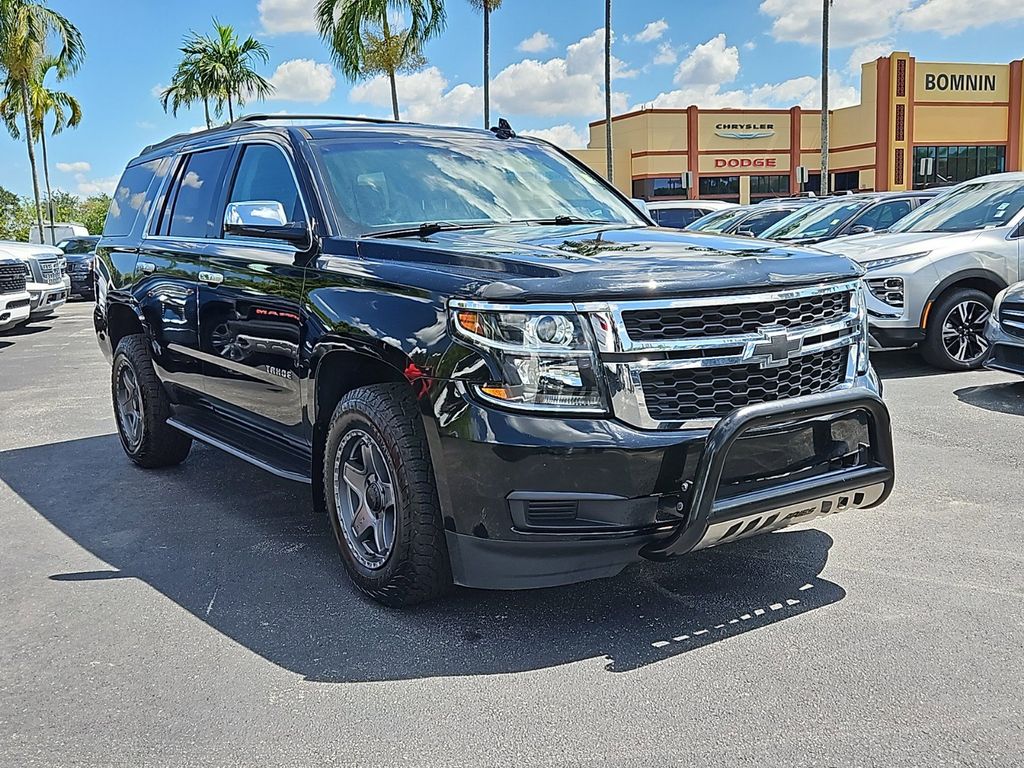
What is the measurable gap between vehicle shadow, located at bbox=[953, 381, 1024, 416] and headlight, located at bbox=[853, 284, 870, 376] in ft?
12.5

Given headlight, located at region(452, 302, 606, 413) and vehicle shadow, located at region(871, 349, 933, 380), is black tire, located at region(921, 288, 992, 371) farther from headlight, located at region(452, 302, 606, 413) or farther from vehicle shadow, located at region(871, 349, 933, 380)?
headlight, located at region(452, 302, 606, 413)

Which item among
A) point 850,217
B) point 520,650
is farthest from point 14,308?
point 520,650

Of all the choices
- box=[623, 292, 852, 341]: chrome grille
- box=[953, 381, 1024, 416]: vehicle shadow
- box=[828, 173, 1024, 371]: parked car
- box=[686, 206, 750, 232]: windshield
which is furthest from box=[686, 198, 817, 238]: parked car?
box=[623, 292, 852, 341]: chrome grille

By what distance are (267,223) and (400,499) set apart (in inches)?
61.3

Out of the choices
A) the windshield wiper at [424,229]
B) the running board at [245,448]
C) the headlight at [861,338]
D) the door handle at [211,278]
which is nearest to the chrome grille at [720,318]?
the headlight at [861,338]

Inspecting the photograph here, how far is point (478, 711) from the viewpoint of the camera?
324cm

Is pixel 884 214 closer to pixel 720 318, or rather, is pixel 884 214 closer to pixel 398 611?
pixel 720 318

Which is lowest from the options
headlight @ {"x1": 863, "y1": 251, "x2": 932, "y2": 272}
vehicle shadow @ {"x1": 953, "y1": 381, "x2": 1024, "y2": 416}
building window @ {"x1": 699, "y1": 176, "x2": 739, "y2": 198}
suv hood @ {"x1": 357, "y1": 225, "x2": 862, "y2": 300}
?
vehicle shadow @ {"x1": 953, "y1": 381, "x2": 1024, "y2": 416}

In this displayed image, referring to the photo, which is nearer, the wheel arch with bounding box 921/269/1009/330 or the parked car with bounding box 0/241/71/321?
the wheel arch with bounding box 921/269/1009/330

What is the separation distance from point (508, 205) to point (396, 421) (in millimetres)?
1593

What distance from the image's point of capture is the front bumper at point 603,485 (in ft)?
11.1

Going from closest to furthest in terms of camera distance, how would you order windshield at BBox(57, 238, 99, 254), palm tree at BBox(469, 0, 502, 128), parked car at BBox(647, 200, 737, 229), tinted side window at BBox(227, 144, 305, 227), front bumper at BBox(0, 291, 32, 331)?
tinted side window at BBox(227, 144, 305, 227), front bumper at BBox(0, 291, 32, 331), parked car at BBox(647, 200, 737, 229), windshield at BBox(57, 238, 99, 254), palm tree at BBox(469, 0, 502, 128)

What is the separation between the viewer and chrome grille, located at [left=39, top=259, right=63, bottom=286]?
14523 millimetres

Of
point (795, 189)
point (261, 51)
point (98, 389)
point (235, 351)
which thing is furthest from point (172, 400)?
point (795, 189)
